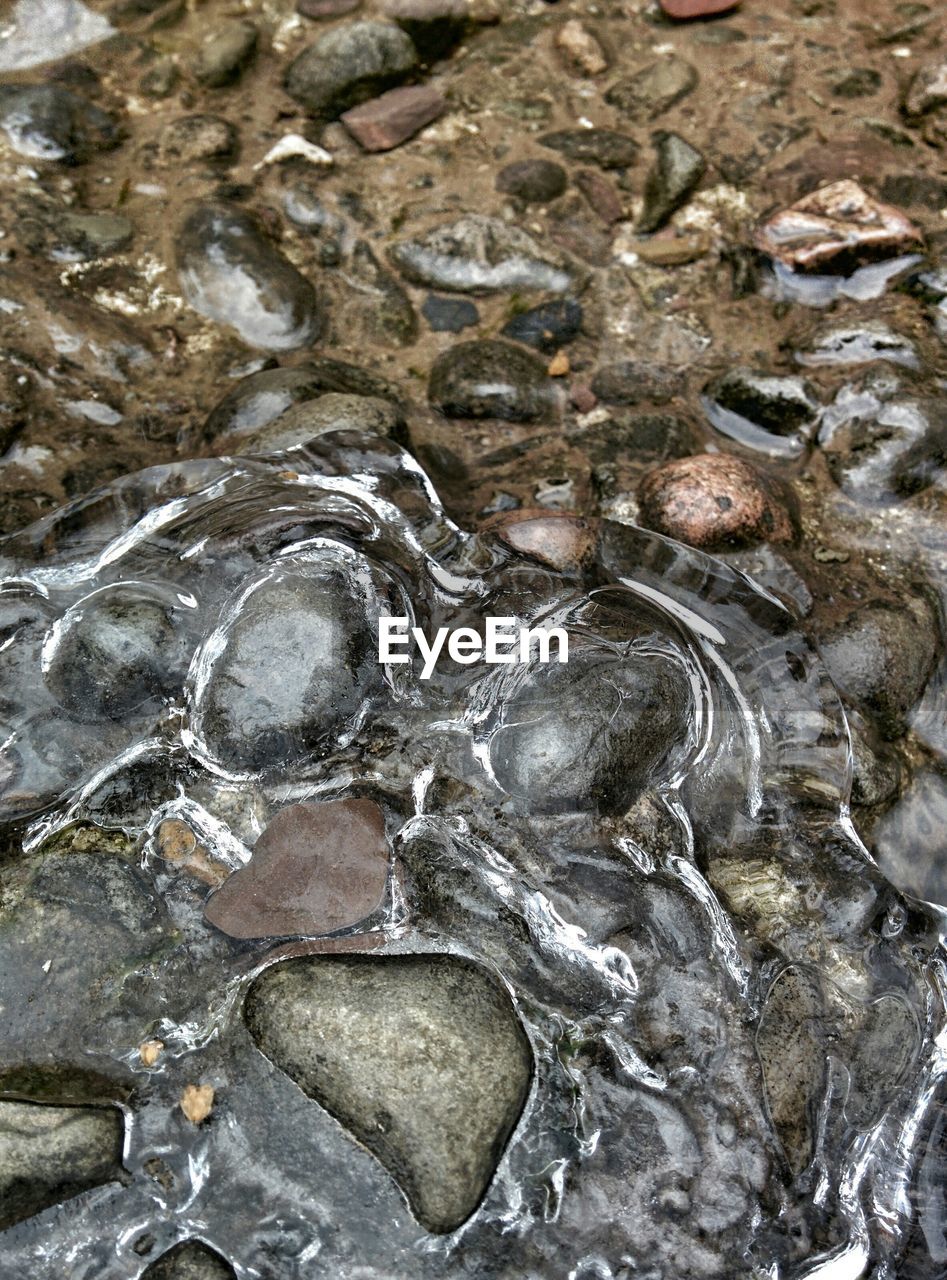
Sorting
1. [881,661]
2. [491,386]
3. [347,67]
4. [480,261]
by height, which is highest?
[347,67]

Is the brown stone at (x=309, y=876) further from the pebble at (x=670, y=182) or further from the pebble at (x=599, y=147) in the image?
the pebble at (x=599, y=147)

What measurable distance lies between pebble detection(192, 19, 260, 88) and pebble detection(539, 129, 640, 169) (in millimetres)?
1342

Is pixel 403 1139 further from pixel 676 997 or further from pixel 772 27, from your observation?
pixel 772 27

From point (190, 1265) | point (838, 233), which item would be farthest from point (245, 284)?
point (190, 1265)

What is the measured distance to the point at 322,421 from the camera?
3354 mm

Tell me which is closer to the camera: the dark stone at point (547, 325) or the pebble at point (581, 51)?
the dark stone at point (547, 325)

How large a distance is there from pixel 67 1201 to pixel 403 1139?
2.44 ft

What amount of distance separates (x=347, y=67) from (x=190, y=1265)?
4266 millimetres

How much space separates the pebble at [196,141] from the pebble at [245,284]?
417mm

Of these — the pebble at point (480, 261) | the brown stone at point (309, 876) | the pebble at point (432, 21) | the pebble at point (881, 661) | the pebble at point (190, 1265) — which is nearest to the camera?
the pebble at point (190, 1265)

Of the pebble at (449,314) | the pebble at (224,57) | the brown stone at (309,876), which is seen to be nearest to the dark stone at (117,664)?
the brown stone at (309,876)

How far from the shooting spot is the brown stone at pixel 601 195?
13.5ft

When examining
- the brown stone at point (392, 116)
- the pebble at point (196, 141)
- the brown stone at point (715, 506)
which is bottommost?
the brown stone at point (715, 506)

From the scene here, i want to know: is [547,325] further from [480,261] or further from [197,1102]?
[197,1102]
